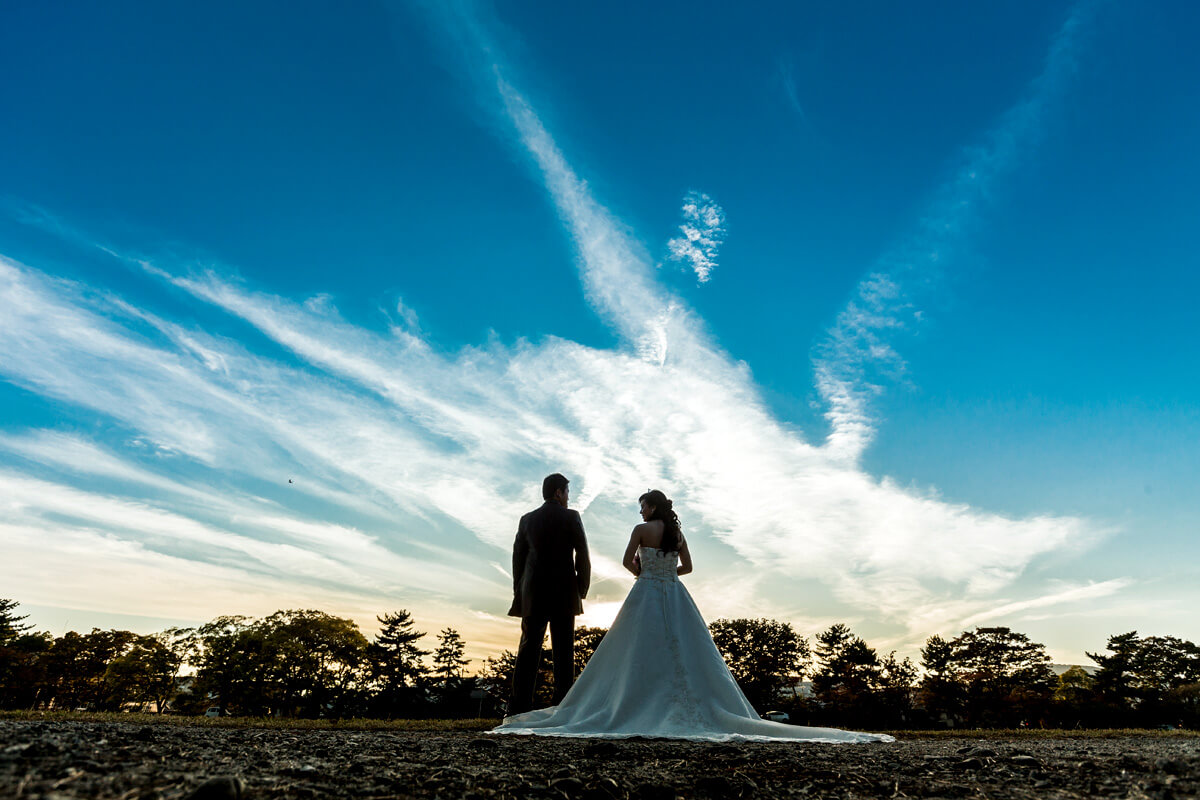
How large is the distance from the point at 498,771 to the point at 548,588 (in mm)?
5824

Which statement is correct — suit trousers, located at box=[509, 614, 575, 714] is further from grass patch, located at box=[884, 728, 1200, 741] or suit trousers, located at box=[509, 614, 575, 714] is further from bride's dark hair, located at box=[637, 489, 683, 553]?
grass patch, located at box=[884, 728, 1200, 741]

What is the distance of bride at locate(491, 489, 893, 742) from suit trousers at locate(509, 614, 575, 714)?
72 cm

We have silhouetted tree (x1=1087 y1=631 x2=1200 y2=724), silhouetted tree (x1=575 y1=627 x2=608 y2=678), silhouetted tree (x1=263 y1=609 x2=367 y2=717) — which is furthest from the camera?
silhouetted tree (x1=263 y1=609 x2=367 y2=717)

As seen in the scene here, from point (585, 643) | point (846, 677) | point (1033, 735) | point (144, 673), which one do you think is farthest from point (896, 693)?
point (144, 673)

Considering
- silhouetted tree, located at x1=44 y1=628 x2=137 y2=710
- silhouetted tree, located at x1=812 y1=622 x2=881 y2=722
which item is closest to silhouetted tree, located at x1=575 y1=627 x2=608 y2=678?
silhouetted tree, located at x1=812 y1=622 x2=881 y2=722

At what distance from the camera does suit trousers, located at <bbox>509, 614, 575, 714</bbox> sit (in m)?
9.08

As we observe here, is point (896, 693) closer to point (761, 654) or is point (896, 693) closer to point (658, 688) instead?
point (761, 654)

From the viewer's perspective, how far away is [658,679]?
8.24 meters

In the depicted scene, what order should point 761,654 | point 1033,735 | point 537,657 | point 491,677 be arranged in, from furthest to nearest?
1. point 491,677
2. point 761,654
3. point 1033,735
4. point 537,657

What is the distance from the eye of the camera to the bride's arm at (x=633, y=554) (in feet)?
31.1

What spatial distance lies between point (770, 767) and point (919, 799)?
131 centimetres

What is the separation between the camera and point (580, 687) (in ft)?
27.8

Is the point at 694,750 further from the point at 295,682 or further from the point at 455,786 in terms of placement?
the point at 295,682

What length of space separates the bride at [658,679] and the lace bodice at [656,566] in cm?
2
